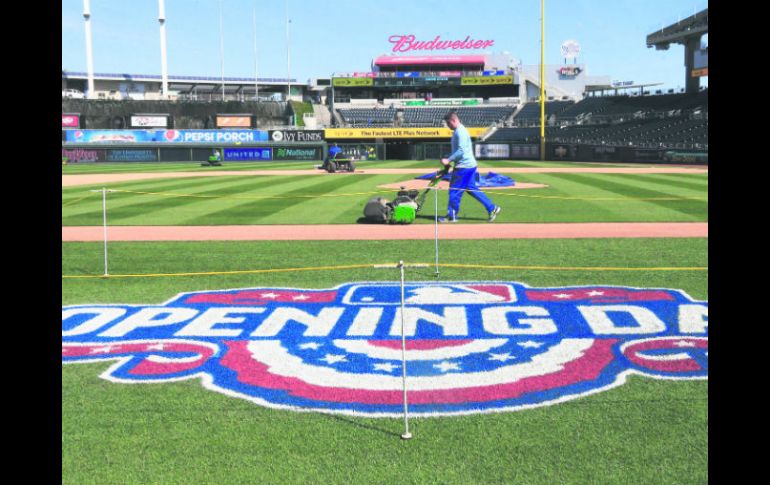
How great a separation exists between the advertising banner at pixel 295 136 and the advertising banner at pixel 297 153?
1231 millimetres

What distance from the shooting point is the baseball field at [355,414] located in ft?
13.1

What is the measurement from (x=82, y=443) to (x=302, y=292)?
437 centimetres

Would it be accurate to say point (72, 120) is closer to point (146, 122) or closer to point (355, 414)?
point (146, 122)

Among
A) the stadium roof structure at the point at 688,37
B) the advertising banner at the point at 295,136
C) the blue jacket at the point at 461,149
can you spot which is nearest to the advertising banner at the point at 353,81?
the advertising banner at the point at 295,136

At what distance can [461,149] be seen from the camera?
46.7 ft

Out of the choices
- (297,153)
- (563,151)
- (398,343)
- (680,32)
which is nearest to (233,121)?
(297,153)

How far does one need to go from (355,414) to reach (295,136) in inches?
2338

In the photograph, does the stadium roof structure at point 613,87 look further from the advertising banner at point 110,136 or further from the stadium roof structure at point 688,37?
the advertising banner at point 110,136

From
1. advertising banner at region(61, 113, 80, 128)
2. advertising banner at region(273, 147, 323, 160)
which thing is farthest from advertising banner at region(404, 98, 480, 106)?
advertising banner at region(61, 113, 80, 128)
